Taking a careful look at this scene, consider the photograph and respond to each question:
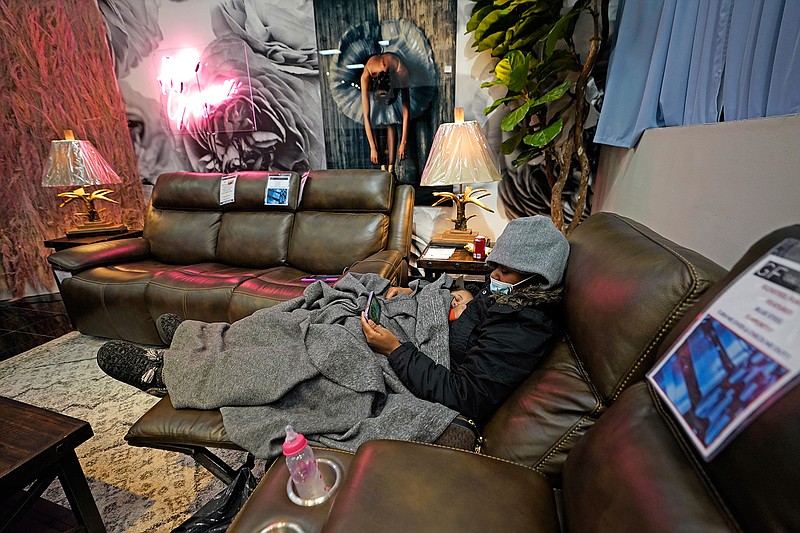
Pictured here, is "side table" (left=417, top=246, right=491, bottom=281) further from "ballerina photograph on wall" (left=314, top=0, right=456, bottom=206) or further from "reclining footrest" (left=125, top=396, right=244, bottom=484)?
"reclining footrest" (left=125, top=396, right=244, bottom=484)

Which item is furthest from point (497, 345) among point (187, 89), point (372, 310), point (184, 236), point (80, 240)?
point (187, 89)

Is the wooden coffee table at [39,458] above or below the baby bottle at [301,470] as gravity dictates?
below

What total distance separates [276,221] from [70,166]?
164cm

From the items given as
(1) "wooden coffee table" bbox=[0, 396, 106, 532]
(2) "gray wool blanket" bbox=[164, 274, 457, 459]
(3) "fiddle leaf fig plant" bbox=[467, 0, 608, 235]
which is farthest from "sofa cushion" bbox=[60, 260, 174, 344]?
(3) "fiddle leaf fig plant" bbox=[467, 0, 608, 235]

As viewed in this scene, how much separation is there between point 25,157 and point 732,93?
459 centimetres

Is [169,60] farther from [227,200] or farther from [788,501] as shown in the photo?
[788,501]

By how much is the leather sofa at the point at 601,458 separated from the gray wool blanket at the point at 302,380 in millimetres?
99

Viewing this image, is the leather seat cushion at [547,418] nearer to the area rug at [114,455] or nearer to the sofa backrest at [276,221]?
the area rug at [114,455]

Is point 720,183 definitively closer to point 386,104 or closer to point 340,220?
point 340,220

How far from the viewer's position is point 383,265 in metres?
1.95

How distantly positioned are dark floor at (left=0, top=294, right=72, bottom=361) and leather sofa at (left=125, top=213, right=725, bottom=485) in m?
2.29

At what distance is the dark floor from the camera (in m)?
2.48

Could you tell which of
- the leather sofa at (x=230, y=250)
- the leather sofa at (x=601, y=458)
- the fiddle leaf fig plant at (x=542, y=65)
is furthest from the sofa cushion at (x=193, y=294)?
the fiddle leaf fig plant at (x=542, y=65)

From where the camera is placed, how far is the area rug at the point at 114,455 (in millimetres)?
1278
